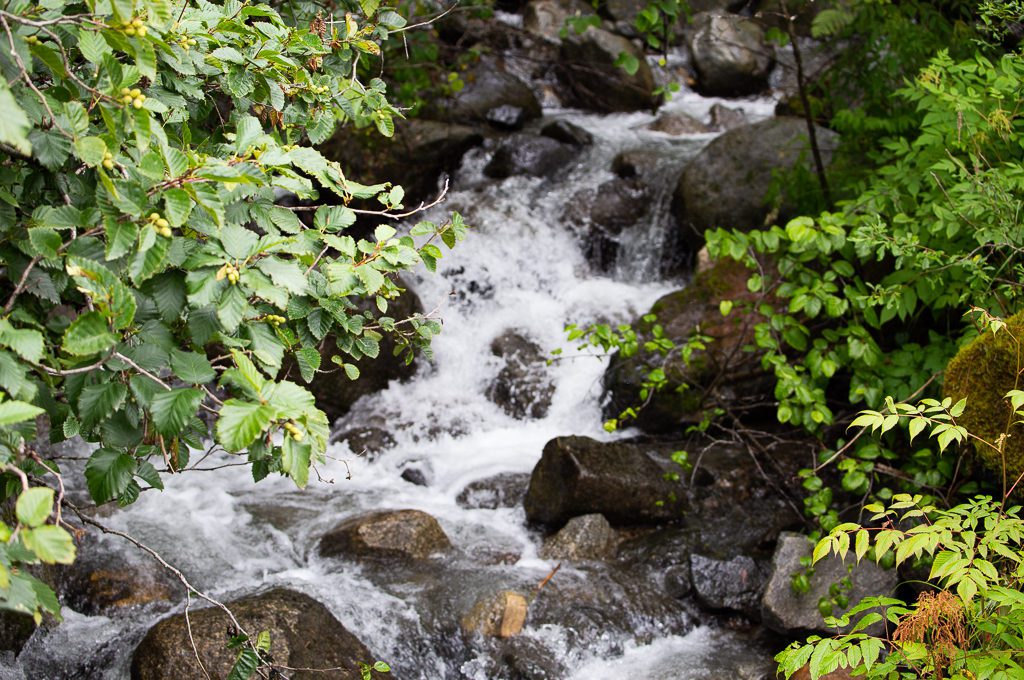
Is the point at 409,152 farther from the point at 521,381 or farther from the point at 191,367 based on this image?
the point at 191,367

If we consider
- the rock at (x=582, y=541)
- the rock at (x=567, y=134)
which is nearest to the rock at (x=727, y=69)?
the rock at (x=567, y=134)

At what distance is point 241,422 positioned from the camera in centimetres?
173

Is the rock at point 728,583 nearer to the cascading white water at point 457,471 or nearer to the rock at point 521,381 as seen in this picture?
the cascading white water at point 457,471

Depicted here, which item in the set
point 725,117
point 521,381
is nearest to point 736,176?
point 521,381

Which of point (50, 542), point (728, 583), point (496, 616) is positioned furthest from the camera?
point (728, 583)

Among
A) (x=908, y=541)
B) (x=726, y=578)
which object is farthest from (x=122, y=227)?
(x=726, y=578)

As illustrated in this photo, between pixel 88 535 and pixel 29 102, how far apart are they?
3.78 m

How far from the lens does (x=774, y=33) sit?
6.22 m

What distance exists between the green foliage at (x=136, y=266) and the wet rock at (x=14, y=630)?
2.21 meters

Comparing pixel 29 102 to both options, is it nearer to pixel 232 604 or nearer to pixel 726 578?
pixel 232 604

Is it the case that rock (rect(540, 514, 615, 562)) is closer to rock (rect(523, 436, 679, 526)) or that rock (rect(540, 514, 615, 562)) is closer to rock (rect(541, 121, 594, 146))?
rock (rect(523, 436, 679, 526))

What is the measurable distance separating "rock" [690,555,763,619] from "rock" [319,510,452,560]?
1.62 metres

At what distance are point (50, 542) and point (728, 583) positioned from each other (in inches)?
164

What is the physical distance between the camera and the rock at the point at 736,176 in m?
8.00
